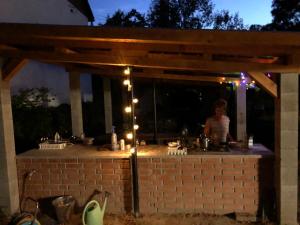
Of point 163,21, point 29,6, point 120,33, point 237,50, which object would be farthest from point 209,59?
point 163,21

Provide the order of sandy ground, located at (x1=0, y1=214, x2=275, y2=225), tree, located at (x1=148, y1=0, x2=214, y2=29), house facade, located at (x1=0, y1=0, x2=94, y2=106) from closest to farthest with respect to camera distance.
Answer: sandy ground, located at (x1=0, y1=214, x2=275, y2=225) → house facade, located at (x1=0, y1=0, x2=94, y2=106) → tree, located at (x1=148, y1=0, x2=214, y2=29)

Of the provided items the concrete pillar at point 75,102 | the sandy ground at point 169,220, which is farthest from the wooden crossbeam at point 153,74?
the sandy ground at point 169,220

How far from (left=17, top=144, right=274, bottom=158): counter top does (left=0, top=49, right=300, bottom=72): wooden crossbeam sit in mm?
1448

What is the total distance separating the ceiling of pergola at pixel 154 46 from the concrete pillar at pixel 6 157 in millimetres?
383

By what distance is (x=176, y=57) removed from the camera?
463 cm

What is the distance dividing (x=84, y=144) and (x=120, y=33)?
11.5ft

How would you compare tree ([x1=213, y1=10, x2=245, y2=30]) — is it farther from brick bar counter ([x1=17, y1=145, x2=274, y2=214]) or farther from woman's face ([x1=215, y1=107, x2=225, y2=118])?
brick bar counter ([x1=17, y1=145, x2=274, y2=214])

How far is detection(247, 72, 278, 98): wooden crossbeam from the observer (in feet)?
14.5

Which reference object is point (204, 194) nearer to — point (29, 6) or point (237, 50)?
point (237, 50)

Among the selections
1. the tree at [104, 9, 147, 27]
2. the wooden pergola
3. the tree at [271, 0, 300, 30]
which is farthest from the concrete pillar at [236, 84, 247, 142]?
the tree at [104, 9, 147, 27]

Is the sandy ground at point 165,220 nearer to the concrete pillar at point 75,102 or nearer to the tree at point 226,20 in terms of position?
the concrete pillar at point 75,102

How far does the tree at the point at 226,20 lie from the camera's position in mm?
25359

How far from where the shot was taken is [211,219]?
5.00 m

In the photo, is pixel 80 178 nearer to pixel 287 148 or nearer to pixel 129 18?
pixel 287 148
